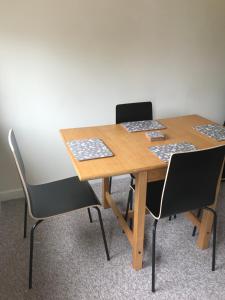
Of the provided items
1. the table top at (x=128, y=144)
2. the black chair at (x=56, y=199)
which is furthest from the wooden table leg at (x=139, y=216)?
the black chair at (x=56, y=199)

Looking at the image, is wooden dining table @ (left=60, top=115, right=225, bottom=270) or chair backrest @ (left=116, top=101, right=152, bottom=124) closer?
wooden dining table @ (left=60, top=115, right=225, bottom=270)

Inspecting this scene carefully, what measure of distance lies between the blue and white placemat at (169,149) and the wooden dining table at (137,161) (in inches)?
1.6

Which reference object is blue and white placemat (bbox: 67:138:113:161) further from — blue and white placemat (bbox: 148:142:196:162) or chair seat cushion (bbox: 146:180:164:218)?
chair seat cushion (bbox: 146:180:164:218)

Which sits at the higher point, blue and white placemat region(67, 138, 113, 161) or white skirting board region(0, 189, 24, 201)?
blue and white placemat region(67, 138, 113, 161)

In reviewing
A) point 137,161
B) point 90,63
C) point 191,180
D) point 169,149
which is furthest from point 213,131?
point 90,63

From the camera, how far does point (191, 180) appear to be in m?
1.53

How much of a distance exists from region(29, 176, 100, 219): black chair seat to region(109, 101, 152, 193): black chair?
57cm

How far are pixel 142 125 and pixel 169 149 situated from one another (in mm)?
493

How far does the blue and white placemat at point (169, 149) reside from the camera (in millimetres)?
1621

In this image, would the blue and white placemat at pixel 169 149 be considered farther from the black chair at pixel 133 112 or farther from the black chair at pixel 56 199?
the black chair at pixel 133 112

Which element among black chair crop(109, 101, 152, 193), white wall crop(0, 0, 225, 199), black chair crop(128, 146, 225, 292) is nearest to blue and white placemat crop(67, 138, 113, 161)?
black chair crop(128, 146, 225, 292)

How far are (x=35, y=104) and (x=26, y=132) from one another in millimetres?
272

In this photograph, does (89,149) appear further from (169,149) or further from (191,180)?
(191,180)

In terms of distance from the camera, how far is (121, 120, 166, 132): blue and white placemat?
205cm
